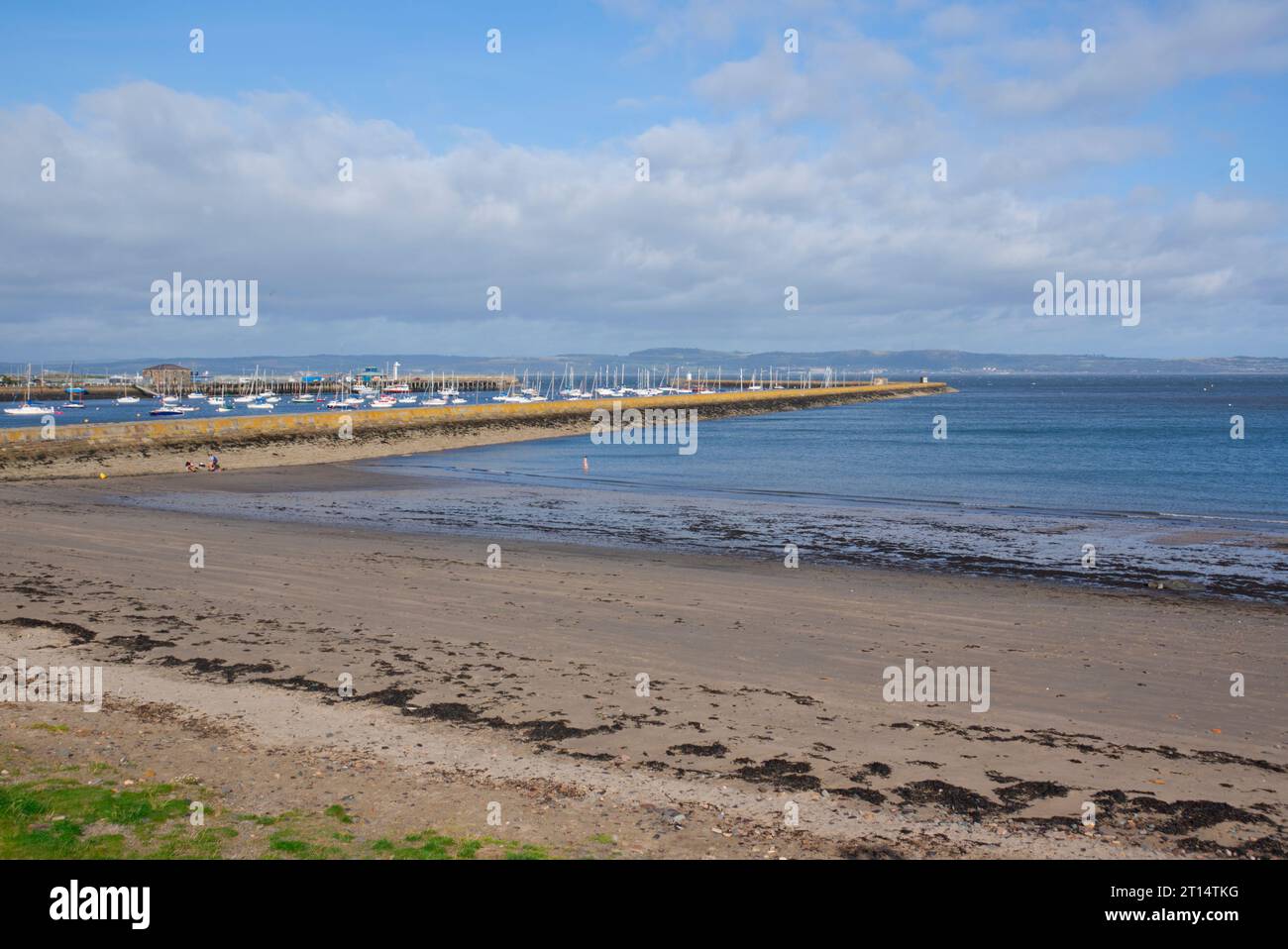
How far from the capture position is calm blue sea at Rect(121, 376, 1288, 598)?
23.6 m

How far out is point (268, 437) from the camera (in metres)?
51.7

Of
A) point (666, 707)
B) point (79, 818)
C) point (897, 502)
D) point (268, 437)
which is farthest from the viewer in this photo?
point (268, 437)

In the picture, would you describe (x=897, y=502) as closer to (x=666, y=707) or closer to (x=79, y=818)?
(x=666, y=707)

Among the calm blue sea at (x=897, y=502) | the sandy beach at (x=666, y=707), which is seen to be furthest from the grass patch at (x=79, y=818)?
the calm blue sea at (x=897, y=502)

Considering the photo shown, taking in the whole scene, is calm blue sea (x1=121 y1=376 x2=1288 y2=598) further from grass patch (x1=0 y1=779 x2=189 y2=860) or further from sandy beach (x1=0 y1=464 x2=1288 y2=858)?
grass patch (x1=0 y1=779 x2=189 y2=860)

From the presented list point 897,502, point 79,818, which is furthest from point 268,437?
point 79,818

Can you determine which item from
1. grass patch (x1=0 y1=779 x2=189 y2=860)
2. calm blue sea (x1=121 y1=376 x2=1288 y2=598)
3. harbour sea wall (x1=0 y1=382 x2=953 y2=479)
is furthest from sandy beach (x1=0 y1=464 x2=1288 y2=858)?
harbour sea wall (x1=0 y1=382 x2=953 y2=479)

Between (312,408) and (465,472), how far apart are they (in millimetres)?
93775

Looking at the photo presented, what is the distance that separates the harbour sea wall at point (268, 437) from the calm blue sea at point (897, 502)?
3736 millimetres

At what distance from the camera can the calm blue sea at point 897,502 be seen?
23.6 metres

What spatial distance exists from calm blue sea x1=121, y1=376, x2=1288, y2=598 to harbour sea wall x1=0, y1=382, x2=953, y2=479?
3736 millimetres

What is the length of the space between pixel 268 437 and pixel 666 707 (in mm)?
45705
